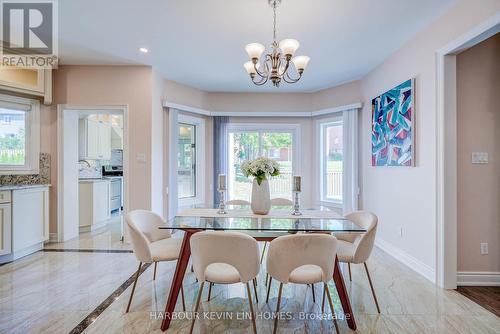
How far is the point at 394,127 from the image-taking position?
11.1 ft

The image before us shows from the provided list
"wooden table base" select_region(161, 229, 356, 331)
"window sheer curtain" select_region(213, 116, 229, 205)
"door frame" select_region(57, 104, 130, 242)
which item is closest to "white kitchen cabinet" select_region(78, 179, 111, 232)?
"door frame" select_region(57, 104, 130, 242)

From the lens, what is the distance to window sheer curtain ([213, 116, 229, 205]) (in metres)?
5.13

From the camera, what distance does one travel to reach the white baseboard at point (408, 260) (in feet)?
9.07

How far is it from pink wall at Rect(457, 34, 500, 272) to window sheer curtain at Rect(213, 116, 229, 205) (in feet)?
11.8

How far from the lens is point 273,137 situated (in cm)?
541

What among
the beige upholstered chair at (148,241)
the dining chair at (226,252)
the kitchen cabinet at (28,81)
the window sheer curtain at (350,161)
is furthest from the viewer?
the window sheer curtain at (350,161)

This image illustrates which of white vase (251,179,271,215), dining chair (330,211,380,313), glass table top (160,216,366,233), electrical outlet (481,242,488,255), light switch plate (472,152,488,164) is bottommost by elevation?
electrical outlet (481,242,488,255)

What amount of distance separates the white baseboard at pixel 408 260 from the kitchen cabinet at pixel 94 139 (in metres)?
5.77

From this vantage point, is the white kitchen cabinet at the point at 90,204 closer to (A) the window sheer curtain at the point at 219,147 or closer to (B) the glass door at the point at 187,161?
(B) the glass door at the point at 187,161

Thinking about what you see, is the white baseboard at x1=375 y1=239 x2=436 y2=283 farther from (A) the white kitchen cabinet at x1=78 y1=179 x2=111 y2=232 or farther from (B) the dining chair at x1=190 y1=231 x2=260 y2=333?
(A) the white kitchen cabinet at x1=78 y1=179 x2=111 y2=232

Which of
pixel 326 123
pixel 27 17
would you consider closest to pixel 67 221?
pixel 27 17

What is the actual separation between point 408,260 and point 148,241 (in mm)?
2929

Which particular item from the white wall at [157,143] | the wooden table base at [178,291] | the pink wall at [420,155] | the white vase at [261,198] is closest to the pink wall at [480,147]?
the pink wall at [420,155]

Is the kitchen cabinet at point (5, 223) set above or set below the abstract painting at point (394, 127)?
below
